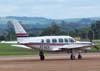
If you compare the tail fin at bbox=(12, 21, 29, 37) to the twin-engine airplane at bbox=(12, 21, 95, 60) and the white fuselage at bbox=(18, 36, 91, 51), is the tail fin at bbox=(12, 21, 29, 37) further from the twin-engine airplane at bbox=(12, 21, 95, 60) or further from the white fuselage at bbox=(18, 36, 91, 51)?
the white fuselage at bbox=(18, 36, 91, 51)

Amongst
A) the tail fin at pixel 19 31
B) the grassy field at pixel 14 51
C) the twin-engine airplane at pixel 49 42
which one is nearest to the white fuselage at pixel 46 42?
the twin-engine airplane at pixel 49 42

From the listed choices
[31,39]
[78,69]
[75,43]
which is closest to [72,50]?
[75,43]

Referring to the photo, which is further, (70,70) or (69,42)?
(69,42)

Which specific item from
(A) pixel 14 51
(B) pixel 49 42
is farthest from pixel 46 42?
(A) pixel 14 51

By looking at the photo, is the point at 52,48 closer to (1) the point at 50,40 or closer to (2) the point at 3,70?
(1) the point at 50,40

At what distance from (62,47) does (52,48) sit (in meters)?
0.93

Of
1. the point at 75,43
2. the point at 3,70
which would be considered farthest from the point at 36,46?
the point at 3,70

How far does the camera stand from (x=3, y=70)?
3500cm

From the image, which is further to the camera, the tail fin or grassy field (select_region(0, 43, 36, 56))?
grassy field (select_region(0, 43, 36, 56))

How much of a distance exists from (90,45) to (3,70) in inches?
586

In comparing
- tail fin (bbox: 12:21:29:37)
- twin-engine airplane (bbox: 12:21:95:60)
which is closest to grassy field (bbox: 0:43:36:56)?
tail fin (bbox: 12:21:29:37)

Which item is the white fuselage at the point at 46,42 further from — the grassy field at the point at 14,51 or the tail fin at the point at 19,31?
the grassy field at the point at 14,51

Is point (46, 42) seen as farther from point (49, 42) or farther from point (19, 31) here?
point (19, 31)

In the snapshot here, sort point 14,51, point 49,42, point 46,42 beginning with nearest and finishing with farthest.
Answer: point 46,42, point 49,42, point 14,51
